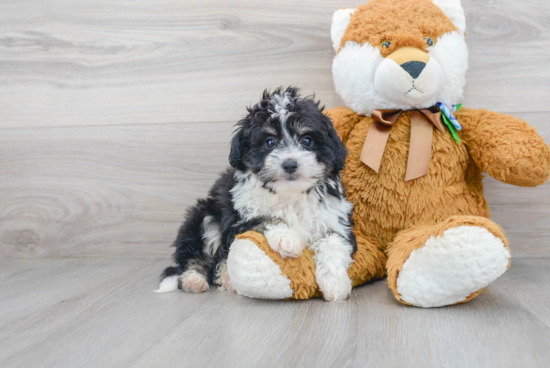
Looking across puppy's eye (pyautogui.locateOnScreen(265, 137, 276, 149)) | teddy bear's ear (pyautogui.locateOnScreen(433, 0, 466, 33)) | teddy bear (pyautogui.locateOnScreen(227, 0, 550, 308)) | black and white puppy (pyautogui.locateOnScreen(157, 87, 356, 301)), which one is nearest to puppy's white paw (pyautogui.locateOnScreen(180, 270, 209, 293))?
black and white puppy (pyautogui.locateOnScreen(157, 87, 356, 301))

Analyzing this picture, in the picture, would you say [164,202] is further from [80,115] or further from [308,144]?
[308,144]

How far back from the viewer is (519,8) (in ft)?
7.18

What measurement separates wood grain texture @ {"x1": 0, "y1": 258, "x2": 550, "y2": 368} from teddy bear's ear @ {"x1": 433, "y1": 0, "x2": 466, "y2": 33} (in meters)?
1.06

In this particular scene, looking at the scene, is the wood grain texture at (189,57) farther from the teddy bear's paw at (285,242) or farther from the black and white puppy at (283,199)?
the teddy bear's paw at (285,242)

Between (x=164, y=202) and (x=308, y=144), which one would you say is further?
(x=164, y=202)

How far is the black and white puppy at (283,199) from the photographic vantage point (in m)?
1.61

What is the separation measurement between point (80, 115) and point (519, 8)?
2.21m

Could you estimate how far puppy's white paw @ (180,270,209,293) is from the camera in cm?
182

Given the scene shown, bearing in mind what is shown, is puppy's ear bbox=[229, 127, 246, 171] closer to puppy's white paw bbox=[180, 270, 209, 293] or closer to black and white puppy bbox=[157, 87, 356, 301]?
black and white puppy bbox=[157, 87, 356, 301]

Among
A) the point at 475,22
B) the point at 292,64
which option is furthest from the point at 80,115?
the point at 475,22

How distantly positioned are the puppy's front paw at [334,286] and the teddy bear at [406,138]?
0.03 metres

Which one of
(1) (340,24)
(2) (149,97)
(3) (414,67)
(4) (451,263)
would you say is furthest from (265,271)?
(2) (149,97)

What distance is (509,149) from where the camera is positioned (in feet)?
5.71

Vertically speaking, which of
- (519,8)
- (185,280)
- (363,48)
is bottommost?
(185,280)
